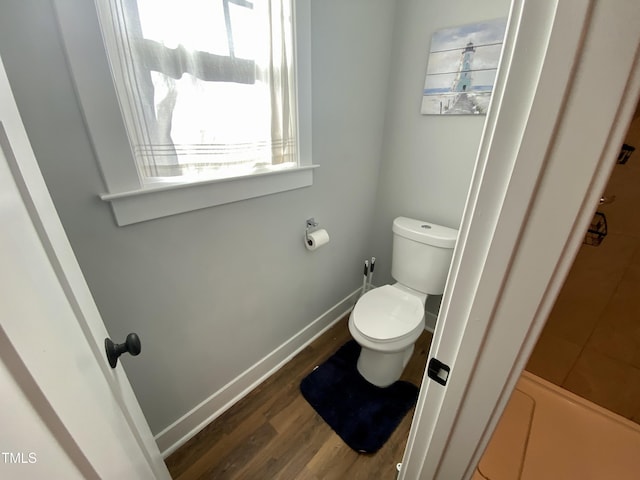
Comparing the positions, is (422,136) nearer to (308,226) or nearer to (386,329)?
(308,226)

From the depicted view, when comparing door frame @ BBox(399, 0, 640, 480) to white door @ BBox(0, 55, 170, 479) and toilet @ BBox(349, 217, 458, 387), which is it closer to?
white door @ BBox(0, 55, 170, 479)

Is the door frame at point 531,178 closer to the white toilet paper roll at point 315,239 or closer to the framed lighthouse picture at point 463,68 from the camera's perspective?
the white toilet paper roll at point 315,239

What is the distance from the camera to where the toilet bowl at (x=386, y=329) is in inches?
53.6

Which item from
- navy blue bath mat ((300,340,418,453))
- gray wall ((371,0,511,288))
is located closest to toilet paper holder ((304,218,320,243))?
gray wall ((371,0,511,288))

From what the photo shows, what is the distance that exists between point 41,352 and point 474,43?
1.81m

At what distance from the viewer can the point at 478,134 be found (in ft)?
4.62

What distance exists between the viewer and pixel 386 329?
1394 mm

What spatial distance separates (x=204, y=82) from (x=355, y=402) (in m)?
1.65

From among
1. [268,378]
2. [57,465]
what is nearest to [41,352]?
[57,465]

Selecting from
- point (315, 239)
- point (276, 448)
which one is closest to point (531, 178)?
point (315, 239)

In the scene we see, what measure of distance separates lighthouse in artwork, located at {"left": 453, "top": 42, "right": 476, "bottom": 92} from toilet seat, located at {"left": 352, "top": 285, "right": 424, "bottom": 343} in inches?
45.7

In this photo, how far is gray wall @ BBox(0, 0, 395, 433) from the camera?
0.70 metres

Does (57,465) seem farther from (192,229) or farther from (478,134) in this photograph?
(478,134)

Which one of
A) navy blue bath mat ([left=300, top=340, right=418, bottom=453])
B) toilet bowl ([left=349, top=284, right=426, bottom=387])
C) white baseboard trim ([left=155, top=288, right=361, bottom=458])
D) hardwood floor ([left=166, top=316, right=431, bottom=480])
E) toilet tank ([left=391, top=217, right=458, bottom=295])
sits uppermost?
toilet tank ([left=391, top=217, right=458, bottom=295])
